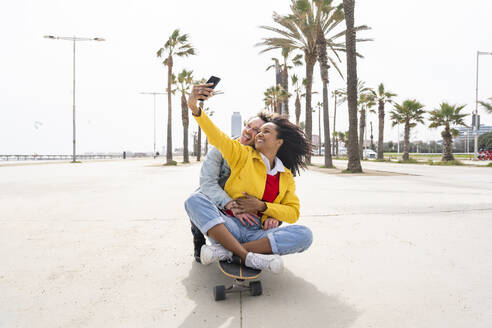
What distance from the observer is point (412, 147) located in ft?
372

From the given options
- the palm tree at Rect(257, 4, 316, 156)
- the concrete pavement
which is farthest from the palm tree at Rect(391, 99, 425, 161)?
the concrete pavement

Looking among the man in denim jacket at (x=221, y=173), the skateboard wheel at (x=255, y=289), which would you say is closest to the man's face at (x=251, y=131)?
the man in denim jacket at (x=221, y=173)

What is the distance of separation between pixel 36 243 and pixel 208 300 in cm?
244

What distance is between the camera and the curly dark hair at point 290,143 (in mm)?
2674

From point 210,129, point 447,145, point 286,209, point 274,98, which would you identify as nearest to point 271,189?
point 286,209

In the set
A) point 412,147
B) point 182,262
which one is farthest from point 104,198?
point 412,147

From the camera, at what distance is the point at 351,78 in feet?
50.2

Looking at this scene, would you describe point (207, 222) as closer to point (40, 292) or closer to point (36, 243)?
point (40, 292)

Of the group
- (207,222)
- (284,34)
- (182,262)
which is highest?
(284,34)

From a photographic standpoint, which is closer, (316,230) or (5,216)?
(316,230)

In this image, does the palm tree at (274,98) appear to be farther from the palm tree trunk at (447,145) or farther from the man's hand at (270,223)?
the man's hand at (270,223)

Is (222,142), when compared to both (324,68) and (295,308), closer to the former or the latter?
(295,308)

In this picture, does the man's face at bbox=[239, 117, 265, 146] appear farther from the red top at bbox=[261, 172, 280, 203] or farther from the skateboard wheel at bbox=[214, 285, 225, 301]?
the skateboard wheel at bbox=[214, 285, 225, 301]

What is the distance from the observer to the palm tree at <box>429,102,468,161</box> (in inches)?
1114
